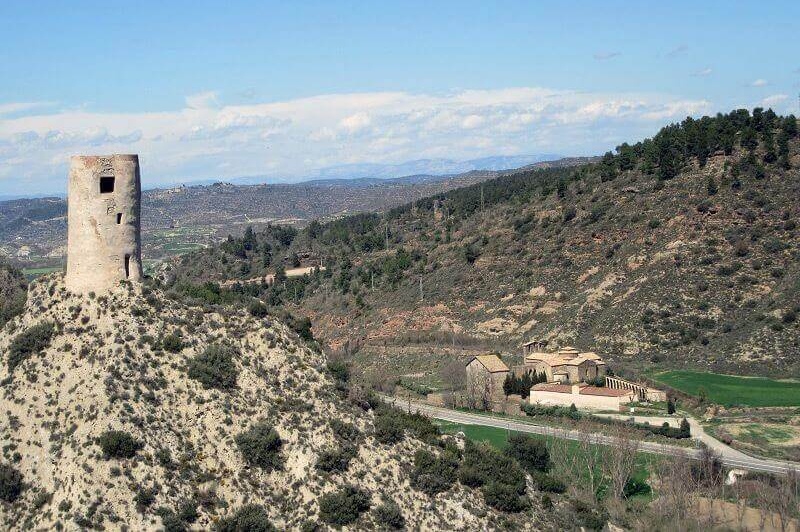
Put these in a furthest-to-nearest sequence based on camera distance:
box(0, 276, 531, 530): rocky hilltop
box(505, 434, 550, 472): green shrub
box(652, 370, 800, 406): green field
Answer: box(652, 370, 800, 406): green field < box(505, 434, 550, 472): green shrub < box(0, 276, 531, 530): rocky hilltop

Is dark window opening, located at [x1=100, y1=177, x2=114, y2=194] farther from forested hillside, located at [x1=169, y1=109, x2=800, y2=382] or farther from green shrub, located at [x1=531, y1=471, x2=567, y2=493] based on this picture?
forested hillside, located at [x1=169, y1=109, x2=800, y2=382]

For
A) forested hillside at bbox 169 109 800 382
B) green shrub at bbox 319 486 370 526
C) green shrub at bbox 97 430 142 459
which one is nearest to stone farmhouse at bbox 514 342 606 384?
forested hillside at bbox 169 109 800 382

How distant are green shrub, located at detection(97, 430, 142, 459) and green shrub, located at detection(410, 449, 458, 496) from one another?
9.35 m

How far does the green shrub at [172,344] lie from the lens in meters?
31.7

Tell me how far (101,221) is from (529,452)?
2208 centimetres

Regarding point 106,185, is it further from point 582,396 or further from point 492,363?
point 492,363

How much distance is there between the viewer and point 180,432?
97.9 feet

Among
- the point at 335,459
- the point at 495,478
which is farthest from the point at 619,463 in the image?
the point at 335,459

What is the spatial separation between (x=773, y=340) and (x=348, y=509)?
4870 cm

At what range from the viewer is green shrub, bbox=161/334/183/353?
3170 cm

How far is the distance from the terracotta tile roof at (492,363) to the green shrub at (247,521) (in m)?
41.6

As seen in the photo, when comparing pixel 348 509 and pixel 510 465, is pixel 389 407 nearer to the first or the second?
pixel 510 465

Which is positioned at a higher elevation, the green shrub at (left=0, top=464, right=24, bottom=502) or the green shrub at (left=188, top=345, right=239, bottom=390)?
the green shrub at (left=188, top=345, right=239, bottom=390)

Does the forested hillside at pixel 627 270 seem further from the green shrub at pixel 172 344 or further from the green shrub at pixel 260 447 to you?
the green shrub at pixel 260 447
